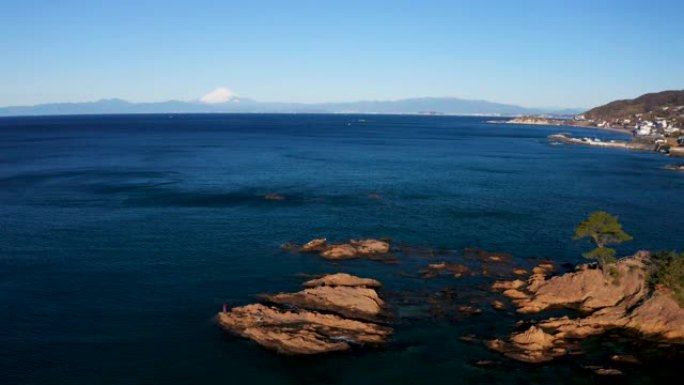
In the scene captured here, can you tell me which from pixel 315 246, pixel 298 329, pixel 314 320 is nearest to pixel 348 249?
pixel 315 246

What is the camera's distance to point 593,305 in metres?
39.6

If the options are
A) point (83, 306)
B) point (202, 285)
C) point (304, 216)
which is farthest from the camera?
point (304, 216)

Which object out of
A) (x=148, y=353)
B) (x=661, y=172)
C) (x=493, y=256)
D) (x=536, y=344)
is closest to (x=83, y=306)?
(x=148, y=353)

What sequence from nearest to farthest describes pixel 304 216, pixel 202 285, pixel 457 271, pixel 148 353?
1. pixel 148 353
2. pixel 202 285
3. pixel 457 271
4. pixel 304 216

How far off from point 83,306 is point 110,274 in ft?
20.0

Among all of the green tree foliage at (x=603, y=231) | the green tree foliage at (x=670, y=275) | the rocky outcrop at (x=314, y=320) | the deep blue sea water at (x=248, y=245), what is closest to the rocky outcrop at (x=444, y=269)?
the deep blue sea water at (x=248, y=245)

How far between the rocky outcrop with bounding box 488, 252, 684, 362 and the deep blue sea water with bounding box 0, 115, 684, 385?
5.11ft

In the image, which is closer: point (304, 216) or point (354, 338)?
point (354, 338)

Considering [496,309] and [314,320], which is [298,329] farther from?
[496,309]

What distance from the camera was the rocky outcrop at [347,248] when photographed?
49656 millimetres

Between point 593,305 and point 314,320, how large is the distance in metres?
20.2

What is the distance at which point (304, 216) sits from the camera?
212 feet

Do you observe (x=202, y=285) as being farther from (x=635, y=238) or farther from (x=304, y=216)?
(x=635, y=238)

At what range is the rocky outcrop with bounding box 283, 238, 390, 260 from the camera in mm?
49656
